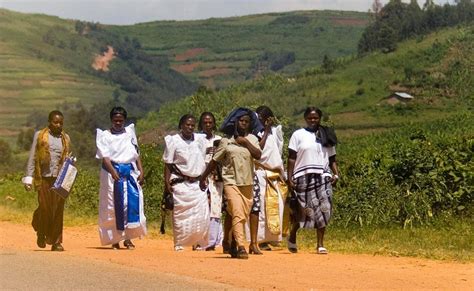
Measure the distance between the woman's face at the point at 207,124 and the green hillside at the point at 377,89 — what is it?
5605cm

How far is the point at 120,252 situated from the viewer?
12.9 metres

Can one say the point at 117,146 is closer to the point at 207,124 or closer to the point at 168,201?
the point at 168,201

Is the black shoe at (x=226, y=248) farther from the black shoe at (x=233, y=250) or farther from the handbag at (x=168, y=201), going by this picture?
the handbag at (x=168, y=201)

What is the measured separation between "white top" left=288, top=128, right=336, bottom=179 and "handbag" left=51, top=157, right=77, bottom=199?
2.58 meters

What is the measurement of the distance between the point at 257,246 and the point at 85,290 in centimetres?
378

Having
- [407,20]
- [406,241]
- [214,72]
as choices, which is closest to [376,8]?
[407,20]

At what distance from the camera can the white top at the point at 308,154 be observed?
41.8 ft

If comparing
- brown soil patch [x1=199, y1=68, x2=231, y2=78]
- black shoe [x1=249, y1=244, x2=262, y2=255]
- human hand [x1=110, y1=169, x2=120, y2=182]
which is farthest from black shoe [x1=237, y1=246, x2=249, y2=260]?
brown soil patch [x1=199, y1=68, x2=231, y2=78]

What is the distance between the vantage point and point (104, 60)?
184 meters

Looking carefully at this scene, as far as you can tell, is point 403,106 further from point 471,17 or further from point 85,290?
point 85,290

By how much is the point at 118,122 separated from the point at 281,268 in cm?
362

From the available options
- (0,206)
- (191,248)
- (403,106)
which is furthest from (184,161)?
(403,106)

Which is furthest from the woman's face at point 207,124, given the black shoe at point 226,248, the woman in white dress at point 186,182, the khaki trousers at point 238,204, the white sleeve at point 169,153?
the khaki trousers at point 238,204

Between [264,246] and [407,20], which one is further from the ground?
[407,20]
